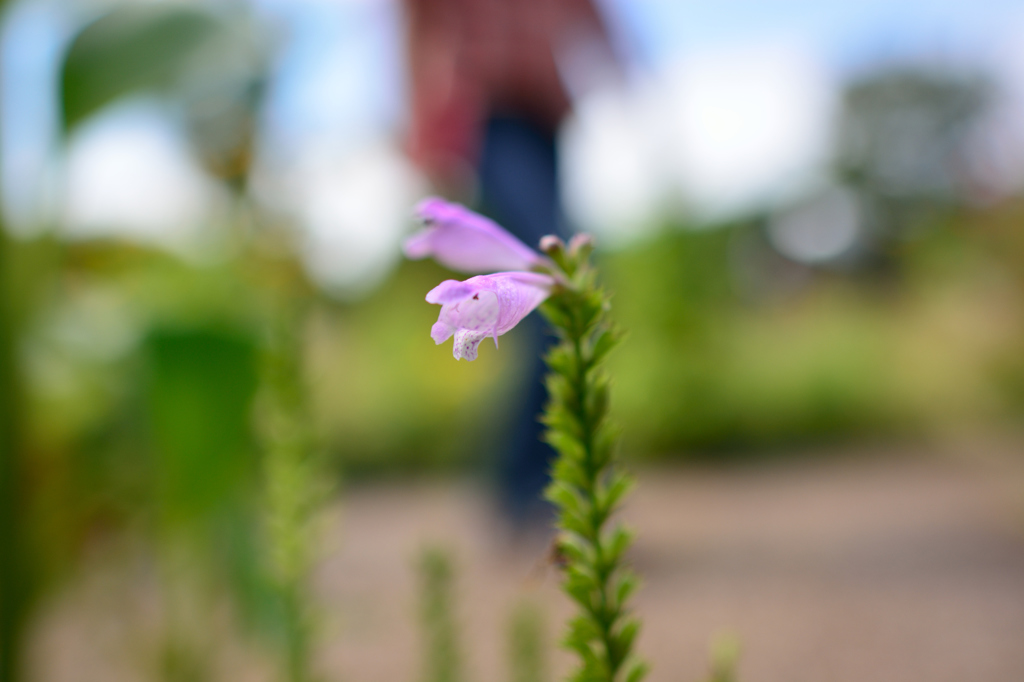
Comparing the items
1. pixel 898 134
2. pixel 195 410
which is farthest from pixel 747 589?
pixel 898 134

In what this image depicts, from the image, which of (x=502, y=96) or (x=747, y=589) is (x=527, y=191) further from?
(x=747, y=589)

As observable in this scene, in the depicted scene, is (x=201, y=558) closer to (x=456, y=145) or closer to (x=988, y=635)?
(x=456, y=145)

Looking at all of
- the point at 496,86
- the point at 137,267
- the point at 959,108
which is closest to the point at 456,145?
the point at 496,86

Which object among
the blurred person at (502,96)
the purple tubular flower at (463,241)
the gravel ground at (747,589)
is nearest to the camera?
the purple tubular flower at (463,241)

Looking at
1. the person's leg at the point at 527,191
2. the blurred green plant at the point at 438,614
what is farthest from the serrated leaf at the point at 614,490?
the person's leg at the point at 527,191

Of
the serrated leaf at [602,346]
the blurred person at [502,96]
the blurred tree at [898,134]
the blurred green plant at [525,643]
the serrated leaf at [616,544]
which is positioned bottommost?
the blurred green plant at [525,643]

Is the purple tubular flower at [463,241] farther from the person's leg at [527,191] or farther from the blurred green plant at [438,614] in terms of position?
the person's leg at [527,191]

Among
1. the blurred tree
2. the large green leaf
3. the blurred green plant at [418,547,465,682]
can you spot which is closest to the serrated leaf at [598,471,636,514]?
the blurred green plant at [418,547,465,682]
